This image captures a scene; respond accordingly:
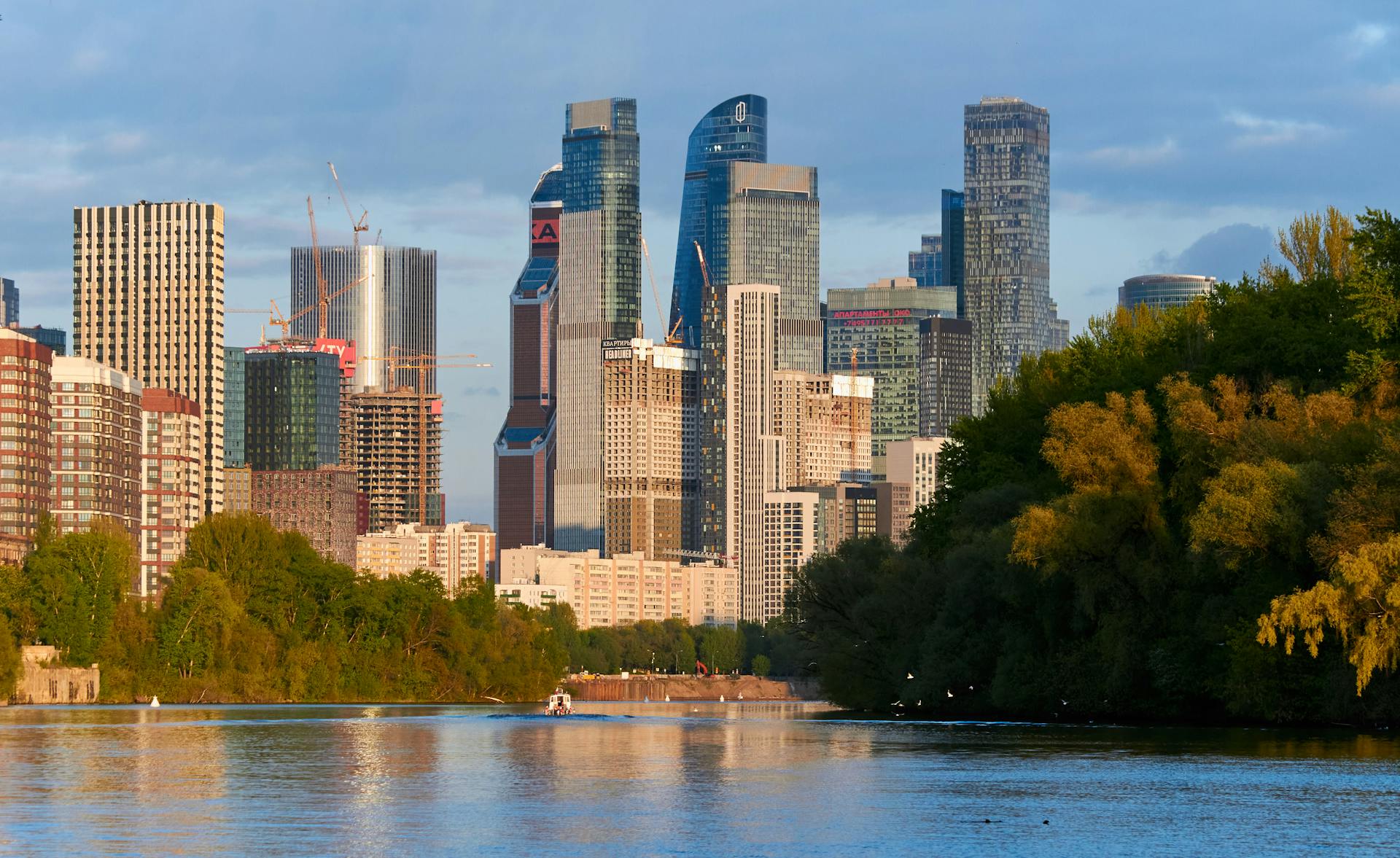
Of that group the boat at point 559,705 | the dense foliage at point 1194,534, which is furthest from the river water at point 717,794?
the boat at point 559,705

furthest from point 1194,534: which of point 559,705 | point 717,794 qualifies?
point 559,705

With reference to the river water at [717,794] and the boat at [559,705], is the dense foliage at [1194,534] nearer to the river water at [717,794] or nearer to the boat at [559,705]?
the river water at [717,794]

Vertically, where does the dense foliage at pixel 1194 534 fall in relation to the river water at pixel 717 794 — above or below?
above

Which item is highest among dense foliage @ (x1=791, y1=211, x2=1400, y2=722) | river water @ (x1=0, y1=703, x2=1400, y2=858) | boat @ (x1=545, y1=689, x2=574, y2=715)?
dense foliage @ (x1=791, y1=211, x2=1400, y2=722)

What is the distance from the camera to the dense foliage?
248ft

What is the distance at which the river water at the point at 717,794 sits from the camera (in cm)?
4612

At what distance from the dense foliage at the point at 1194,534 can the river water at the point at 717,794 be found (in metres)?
3.50

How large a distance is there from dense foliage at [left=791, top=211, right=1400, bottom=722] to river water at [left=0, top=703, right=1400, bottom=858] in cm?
350

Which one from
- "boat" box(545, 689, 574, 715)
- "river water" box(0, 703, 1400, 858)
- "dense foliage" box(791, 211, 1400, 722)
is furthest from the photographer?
"boat" box(545, 689, 574, 715)

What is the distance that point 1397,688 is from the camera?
74.7 metres

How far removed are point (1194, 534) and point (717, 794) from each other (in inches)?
1130

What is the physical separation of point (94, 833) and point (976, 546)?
199 feet

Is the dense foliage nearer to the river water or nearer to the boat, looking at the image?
the river water

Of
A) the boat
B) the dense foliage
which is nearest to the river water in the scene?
the dense foliage
